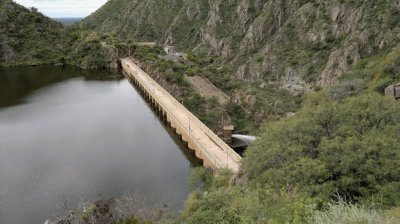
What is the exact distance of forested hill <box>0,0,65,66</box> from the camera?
9012cm

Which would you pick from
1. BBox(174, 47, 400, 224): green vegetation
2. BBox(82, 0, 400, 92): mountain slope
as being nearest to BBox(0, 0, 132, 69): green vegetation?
BBox(82, 0, 400, 92): mountain slope

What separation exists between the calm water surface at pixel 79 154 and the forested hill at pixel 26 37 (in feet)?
103

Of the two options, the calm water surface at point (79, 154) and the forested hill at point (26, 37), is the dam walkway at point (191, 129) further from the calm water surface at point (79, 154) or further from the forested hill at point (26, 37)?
the forested hill at point (26, 37)

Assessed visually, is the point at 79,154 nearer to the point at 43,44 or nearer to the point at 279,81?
the point at 279,81

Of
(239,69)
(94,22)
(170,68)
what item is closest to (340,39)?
(239,69)

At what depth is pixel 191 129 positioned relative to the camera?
39.5 meters

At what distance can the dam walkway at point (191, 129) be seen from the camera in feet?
102

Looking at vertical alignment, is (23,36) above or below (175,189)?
above

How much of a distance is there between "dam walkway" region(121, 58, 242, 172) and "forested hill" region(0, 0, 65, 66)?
3520cm

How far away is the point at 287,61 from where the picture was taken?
303 ft

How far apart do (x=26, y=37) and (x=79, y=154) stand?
69625 millimetres

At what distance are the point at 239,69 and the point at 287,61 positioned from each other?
42.4 ft

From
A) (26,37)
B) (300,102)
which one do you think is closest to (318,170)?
(300,102)

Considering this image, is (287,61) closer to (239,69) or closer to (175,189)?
(239,69)
